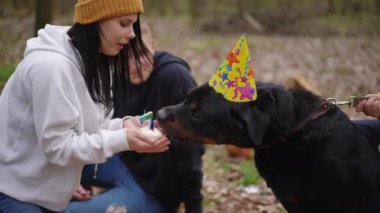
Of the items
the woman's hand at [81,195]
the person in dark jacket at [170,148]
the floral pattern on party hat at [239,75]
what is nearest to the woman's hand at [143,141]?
the floral pattern on party hat at [239,75]

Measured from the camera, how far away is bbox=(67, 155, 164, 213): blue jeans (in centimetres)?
382

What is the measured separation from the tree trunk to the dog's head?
347 centimetres

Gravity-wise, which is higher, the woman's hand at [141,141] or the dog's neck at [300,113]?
the dog's neck at [300,113]

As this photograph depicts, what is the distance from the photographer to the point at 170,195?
12.8ft

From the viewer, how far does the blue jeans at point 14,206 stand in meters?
2.76

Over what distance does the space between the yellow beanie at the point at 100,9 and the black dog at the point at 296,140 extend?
71 centimetres

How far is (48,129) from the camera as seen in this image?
255cm

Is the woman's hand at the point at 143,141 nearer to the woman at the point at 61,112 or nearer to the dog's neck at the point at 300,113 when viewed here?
the woman at the point at 61,112

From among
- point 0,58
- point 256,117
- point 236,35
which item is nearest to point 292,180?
point 256,117

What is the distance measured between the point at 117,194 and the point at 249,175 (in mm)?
1624

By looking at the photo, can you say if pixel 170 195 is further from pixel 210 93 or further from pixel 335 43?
pixel 335 43

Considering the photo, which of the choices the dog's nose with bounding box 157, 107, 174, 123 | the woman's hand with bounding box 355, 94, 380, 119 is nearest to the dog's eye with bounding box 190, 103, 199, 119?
the dog's nose with bounding box 157, 107, 174, 123

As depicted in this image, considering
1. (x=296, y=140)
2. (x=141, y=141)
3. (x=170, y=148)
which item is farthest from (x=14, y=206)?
(x=296, y=140)

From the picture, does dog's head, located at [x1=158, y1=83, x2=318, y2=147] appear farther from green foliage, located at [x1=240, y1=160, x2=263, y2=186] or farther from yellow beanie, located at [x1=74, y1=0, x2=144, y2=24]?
green foliage, located at [x1=240, y1=160, x2=263, y2=186]
